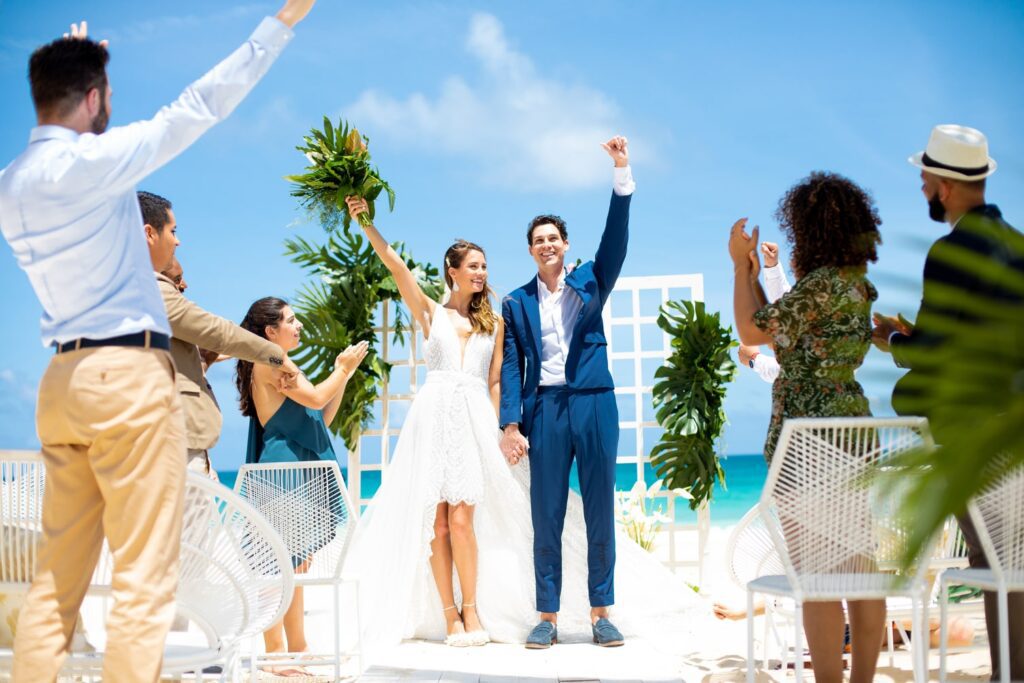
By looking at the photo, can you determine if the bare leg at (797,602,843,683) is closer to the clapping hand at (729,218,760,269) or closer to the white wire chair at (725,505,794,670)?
the white wire chair at (725,505,794,670)

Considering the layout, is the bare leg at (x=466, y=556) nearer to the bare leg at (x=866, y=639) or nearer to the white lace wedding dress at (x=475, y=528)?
the white lace wedding dress at (x=475, y=528)

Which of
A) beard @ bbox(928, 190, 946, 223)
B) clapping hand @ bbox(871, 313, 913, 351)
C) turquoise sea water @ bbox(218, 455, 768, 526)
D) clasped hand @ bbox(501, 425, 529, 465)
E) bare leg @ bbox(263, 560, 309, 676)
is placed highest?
beard @ bbox(928, 190, 946, 223)

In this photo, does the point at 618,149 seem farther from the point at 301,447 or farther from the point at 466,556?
the point at 466,556

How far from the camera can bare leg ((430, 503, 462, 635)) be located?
4.53 meters

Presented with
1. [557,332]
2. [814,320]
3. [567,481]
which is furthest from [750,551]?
[557,332]

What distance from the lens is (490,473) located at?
15.6 ft

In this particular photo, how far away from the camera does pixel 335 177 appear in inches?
185

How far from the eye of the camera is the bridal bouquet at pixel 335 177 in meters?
4.70

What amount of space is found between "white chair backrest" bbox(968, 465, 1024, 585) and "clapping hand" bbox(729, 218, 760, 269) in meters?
0.90

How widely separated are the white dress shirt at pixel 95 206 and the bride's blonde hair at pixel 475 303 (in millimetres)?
2743

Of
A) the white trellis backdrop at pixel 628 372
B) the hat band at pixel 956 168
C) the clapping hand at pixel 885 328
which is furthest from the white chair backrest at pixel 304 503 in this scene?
the clapping hand at pixel 885 328

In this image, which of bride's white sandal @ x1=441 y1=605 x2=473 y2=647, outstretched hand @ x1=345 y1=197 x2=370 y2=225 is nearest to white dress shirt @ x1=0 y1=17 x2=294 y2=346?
outstretched hand @ x1=345 y1=197 x2=370 y2=225

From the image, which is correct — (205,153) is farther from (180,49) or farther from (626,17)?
(626,17)

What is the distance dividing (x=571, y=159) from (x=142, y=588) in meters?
36.7
